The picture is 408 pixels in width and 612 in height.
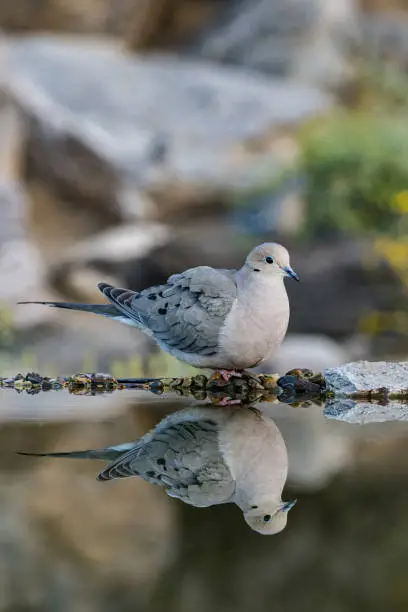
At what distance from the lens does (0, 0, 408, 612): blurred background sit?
165cm

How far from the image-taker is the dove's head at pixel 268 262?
2.87m

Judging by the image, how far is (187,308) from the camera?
299 centimetres

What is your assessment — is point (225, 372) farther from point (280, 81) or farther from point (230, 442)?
point (280, 81)

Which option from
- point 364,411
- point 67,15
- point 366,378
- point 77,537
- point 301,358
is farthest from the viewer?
point 67,15

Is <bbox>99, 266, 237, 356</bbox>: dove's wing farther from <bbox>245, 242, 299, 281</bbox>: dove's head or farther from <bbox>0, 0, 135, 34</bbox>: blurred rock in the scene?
<bbox>0, 0, 135, 34</bbox>: blurred rock

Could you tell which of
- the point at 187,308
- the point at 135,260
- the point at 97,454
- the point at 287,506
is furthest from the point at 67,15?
the point at 287,506

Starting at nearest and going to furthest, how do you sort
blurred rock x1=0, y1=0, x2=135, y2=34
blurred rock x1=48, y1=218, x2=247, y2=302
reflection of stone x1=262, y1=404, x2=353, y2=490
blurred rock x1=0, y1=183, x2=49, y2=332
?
reflection of stone x1=262, y1=404, x2=353, y2=490
blurred rock x1=0, y1=183, x2=49, y2=332
blurred rock x1=48, y1=218, x2=247, y2=302
blurred rock x1=0, y1=0, x2=135, y2=34

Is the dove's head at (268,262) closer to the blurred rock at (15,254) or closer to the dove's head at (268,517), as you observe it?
the dove's head at (268,517)

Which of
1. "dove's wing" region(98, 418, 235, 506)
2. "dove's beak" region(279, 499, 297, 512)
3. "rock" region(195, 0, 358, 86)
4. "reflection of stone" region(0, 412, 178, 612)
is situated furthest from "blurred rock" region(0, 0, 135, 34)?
"dove's beak" region(279, 499, 297, 512)

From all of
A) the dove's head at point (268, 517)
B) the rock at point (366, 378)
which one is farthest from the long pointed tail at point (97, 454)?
the rock at point (366, 378)

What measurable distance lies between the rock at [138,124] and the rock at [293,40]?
0.86ft

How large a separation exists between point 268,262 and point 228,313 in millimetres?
174

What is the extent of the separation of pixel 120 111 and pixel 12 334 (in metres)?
4.68

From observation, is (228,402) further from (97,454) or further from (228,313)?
(97,454)
